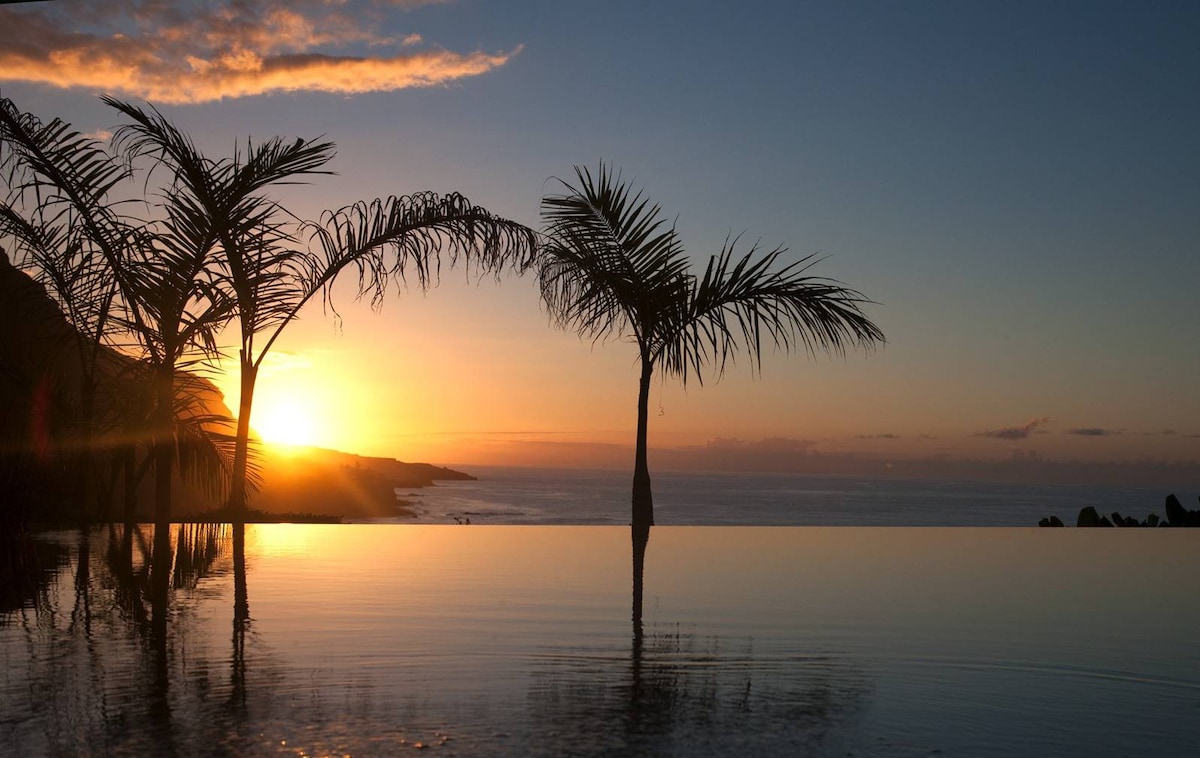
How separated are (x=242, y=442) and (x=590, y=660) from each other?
7.01m

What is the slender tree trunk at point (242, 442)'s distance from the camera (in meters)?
9.03

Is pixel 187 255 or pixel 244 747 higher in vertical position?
pixel 187 255

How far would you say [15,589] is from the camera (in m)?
4.57

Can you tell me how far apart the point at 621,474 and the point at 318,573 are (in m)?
134

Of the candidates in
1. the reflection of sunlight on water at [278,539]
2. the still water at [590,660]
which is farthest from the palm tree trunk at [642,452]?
the still water at [590,660]

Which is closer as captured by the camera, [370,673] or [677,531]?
[370,673]

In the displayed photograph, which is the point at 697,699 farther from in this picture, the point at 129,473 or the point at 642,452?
the point at 129,473

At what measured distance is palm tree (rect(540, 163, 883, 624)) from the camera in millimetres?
8984

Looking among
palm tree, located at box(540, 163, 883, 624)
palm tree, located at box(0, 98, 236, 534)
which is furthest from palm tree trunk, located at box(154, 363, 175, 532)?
palm tree, located at box(540, 163, 883, 624)

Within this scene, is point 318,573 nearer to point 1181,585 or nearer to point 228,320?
point 228,320

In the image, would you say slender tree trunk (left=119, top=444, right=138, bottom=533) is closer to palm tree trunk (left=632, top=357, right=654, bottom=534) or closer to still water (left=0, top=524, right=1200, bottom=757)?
still water (left=0, top=524, right=1200, bottom=757)


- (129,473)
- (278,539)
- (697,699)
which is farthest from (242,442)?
(697,699)

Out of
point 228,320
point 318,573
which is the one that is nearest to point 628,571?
point 318,573

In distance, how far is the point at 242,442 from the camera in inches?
364
